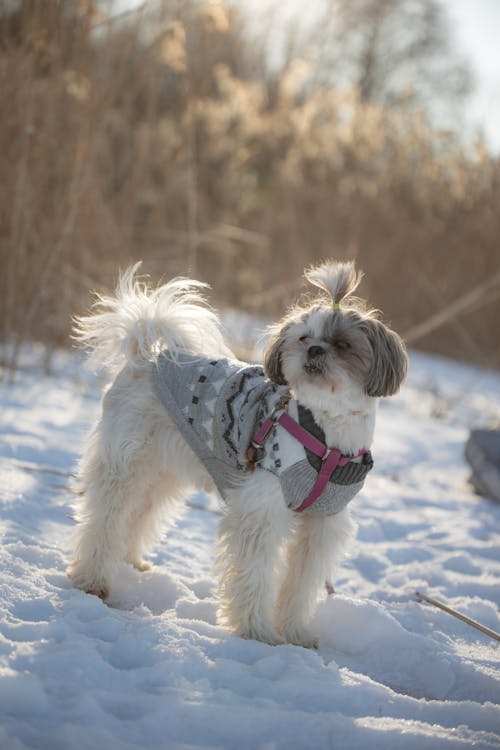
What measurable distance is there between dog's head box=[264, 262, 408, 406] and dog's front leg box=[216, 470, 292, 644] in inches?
19.2

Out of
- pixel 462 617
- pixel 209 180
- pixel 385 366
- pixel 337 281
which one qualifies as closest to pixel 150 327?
pixel 337 281

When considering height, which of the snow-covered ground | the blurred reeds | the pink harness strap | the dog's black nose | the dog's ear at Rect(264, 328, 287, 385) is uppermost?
the blurred reeds

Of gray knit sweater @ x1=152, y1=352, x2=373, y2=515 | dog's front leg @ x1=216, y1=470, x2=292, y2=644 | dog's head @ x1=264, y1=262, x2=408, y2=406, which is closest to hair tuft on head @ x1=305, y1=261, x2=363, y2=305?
dog's head @ x1=264, y1=262, x2=408, y2=406

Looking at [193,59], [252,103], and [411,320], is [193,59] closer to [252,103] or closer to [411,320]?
[252,103]

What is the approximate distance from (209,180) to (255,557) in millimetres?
12127

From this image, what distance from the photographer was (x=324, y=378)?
2.77 meters

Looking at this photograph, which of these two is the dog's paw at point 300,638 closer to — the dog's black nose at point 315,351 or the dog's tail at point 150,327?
the dog's black nose at point 315,351

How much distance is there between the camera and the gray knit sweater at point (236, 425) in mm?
2881

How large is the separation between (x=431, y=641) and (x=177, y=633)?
115 cm

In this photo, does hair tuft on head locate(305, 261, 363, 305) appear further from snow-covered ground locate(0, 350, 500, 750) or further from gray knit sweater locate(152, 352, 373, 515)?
snow-covered ground locate(0, 350, 500, 750)

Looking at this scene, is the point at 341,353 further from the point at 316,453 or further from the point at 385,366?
the point at 316,453

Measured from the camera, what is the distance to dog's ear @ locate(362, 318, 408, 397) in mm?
2812

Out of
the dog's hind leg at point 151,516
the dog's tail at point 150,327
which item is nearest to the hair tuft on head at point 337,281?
the dog's tail at point 150,327

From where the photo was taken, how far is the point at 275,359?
A: 3.01 meters
